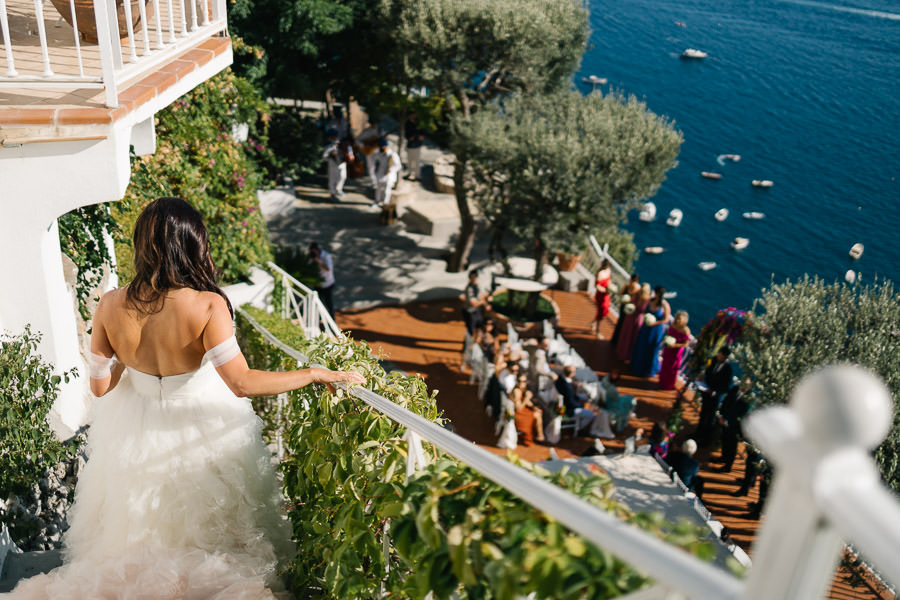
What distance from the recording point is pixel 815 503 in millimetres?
696

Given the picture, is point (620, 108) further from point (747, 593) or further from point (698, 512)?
point (747, 593)

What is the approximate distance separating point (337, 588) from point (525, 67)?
14568 millimetres

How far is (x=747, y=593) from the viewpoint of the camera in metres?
0.78

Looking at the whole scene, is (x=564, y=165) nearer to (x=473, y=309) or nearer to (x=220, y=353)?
(x=473, y=309)

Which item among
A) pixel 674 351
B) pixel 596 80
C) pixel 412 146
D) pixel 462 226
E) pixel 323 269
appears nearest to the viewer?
pixel 323 269

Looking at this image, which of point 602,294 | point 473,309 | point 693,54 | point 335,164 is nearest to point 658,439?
point 473,309

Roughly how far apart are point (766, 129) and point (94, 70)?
131 feet

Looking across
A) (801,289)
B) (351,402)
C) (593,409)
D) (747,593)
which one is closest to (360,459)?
(351,402)

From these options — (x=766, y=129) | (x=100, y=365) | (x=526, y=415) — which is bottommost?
(x=766, y=129)

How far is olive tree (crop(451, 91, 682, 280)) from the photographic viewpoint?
43.5ft

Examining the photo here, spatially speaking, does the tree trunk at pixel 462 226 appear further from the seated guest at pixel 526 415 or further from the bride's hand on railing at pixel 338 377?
the bride's hand on railing at pixel 338 377

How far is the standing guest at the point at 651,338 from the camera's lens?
12367 mm

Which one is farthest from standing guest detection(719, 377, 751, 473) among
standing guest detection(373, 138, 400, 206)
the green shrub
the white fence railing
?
the white fence railing

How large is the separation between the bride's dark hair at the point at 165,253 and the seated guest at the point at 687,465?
7797 millimetres
